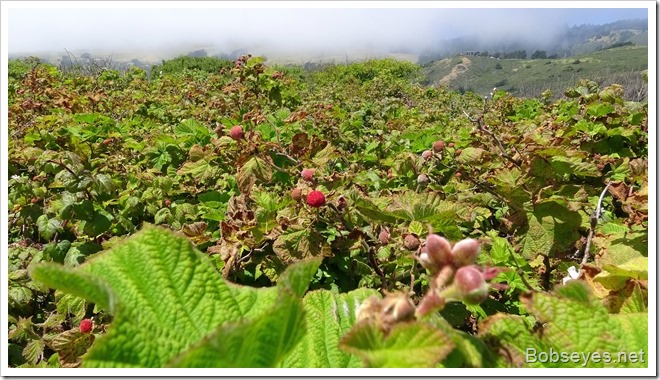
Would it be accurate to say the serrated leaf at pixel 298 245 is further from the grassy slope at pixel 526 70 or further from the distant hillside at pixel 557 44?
the distant hillside at pixel 557 44

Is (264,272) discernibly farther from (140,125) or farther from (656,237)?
(140,125)

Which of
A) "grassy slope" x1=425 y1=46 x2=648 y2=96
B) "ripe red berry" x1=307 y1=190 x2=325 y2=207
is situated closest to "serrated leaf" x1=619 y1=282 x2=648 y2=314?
"ripe red berry" x1=307 y1=190 x2=325 y2=207

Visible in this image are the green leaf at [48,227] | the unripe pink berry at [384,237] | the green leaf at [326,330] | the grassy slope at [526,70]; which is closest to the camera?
the green leaf at [326,330]

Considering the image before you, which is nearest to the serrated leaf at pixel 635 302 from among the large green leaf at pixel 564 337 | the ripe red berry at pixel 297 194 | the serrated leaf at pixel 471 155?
the large green leaf at pixel 564 337

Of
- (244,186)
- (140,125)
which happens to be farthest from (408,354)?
(140,125)

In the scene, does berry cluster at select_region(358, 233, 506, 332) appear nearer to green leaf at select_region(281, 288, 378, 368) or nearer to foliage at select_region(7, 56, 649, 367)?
foliage at select_region(7, 56, 649, 367)

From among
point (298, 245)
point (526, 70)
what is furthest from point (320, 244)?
point (526, 70)
